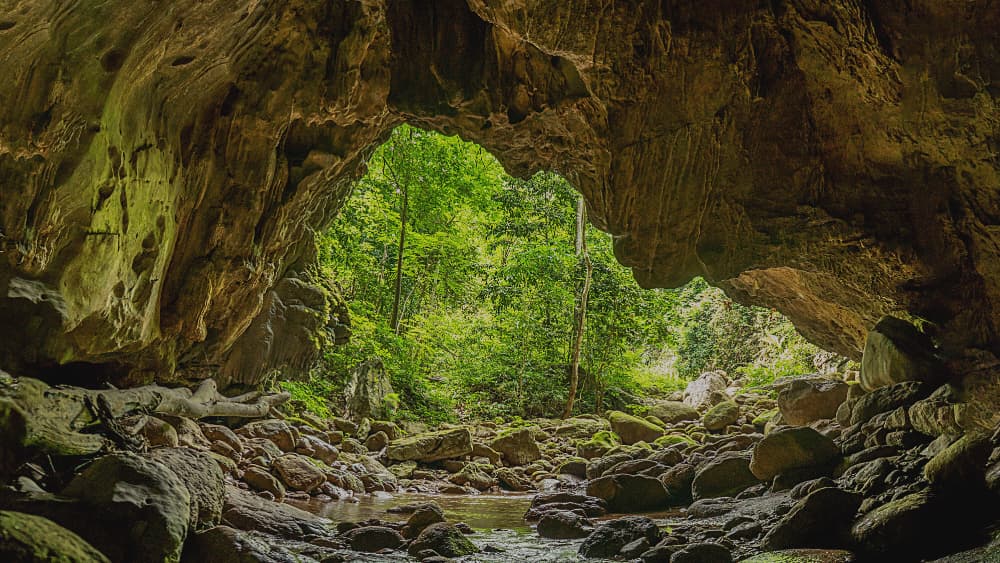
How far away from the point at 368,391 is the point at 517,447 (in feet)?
13.0

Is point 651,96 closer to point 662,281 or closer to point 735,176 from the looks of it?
point 735,176

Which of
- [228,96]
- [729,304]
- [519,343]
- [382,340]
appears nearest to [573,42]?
[228,96]

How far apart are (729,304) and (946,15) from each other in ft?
61.0

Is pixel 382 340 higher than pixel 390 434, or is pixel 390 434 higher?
pixel 382 340

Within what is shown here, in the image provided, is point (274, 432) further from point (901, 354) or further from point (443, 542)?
point (901, 354)

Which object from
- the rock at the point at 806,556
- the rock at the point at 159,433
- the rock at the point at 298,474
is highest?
the rock at the point at 159,433

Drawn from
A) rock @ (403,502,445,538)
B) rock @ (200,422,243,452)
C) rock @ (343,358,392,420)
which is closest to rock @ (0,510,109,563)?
rock @ (403,502,445,538)

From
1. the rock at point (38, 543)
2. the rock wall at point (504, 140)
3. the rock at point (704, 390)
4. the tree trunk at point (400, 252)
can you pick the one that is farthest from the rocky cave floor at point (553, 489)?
the rock at point (704, 390)

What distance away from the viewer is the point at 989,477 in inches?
203

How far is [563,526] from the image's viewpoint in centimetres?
759

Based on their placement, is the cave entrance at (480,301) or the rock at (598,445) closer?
the rock at (598,445)

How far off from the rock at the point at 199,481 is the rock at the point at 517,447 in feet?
27.3

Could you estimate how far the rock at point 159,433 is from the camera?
8.02m

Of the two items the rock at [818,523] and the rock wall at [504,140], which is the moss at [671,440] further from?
the rock at [818,523]
